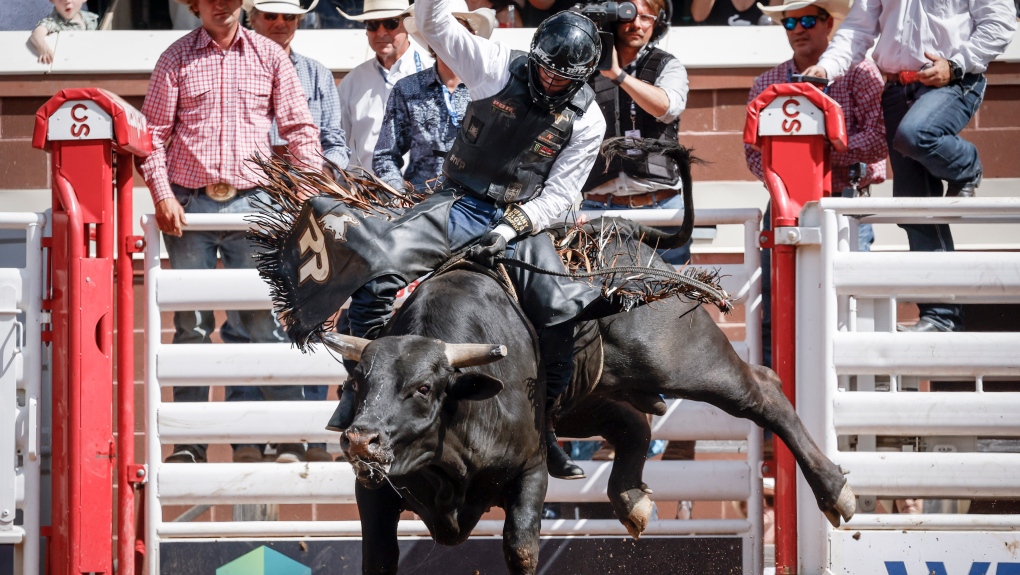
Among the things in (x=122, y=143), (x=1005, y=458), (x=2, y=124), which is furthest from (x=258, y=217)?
(x=2, y=124)

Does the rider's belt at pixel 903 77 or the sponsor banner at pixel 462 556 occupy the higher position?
the rider's belt at pixel 903 77

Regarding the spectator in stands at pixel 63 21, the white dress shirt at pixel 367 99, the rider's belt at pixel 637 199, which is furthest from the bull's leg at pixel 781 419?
the spectator in stands at pixel 63 21

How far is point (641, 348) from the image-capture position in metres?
4.76

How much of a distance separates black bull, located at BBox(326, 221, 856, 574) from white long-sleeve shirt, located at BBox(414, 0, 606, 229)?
1.15 ft

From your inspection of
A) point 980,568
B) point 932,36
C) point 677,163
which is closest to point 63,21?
point 677,163

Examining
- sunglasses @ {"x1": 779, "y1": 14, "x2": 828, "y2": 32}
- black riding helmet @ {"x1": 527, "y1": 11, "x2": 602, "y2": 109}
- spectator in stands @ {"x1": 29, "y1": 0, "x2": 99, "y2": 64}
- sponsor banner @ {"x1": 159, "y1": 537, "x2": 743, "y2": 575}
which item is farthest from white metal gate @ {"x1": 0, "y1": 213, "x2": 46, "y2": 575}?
sunglasses @ {"x1": 779, "y1": 14, "x2": 828, "y2": 32}

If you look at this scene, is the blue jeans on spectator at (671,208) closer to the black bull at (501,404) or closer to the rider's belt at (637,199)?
the rider's belt at (637,199)

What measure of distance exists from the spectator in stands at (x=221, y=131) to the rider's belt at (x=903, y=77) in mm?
2989

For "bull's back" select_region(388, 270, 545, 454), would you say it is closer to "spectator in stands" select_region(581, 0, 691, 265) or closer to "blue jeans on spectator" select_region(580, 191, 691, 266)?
"blue jeans on spectator" select_region(580, 191, 691, 266)

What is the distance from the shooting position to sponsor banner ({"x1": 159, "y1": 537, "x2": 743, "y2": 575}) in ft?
16.8

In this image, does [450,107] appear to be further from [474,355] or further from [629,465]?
[474,355]

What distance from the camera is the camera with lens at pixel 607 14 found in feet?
15.9

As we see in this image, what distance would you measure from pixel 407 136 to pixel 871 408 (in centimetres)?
268

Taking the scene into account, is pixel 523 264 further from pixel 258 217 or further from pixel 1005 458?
pixel 1005 458
